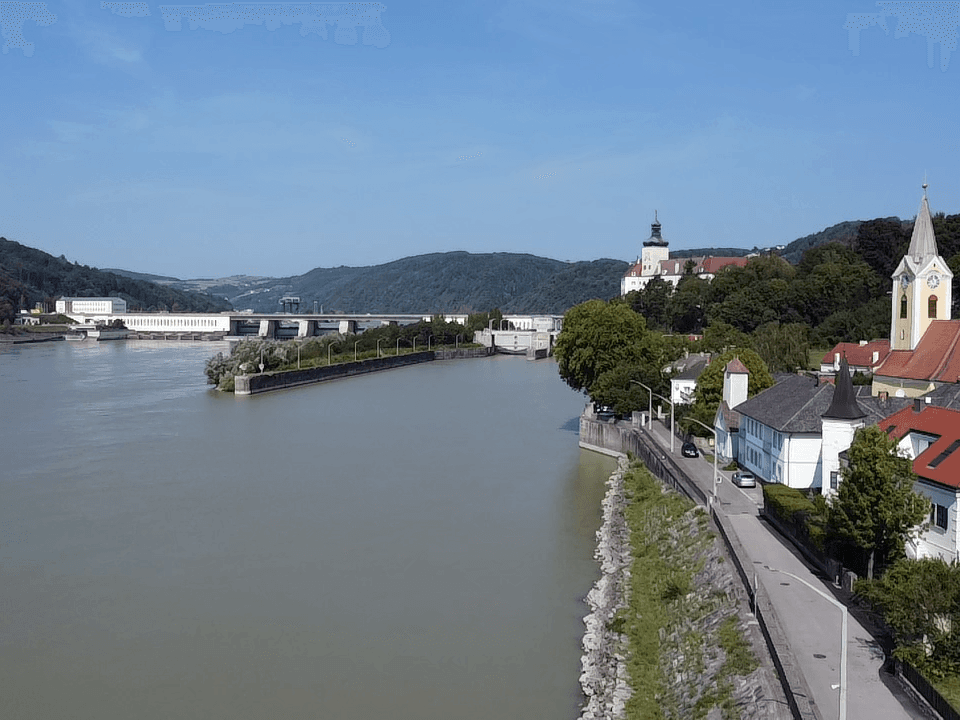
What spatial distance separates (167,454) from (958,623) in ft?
83.7

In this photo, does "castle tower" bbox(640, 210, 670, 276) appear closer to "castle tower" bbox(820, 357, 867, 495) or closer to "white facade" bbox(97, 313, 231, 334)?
"white facade" bbox(97, 313, 231, 334)

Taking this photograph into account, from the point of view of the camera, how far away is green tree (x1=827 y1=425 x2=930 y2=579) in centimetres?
1321

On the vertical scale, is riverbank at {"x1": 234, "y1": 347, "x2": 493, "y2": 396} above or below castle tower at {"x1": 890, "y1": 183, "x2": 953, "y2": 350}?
below

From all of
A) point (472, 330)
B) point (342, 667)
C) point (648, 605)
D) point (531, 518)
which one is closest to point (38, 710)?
point (342, 667)

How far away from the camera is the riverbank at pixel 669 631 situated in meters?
10.9

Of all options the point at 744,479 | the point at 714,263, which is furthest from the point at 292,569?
the point at 714,263

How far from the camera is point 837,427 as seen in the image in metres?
18.8

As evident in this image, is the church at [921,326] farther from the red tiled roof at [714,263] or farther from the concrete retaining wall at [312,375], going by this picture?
the red tiled roof at [714,263]

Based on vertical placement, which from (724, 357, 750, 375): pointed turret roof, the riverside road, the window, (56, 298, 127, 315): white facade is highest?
(56, 298, 127, 315): white facade

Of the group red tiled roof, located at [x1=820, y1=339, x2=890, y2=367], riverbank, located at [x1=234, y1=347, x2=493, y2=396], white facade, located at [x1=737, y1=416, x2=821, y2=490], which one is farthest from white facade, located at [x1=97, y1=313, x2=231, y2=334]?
white facade, located at [x1=737, y1=416, x2=821, y2=490]

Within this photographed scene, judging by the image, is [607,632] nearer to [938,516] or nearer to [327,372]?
[938,516]

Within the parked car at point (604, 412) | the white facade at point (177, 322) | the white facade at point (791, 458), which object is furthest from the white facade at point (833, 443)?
the white facade at point (177, 322)

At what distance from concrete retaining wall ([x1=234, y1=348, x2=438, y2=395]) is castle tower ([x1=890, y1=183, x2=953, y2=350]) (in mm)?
33749

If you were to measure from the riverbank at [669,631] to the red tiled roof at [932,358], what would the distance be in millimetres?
10518
